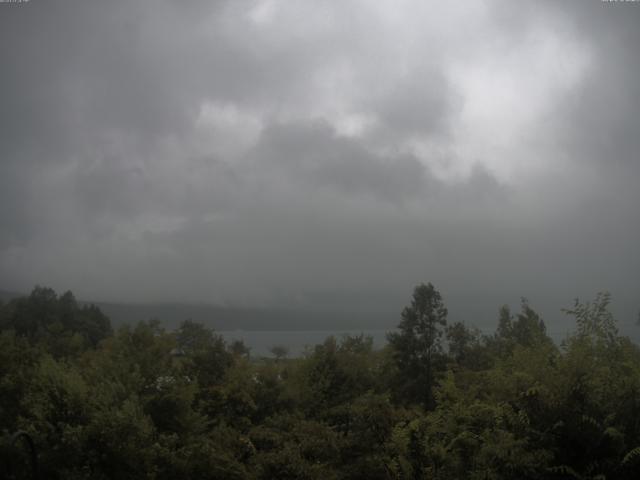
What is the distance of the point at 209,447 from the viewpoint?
1748 centimetres

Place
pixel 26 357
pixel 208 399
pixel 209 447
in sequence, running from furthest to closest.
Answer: pixel 208 399, pixel 26 357, pixel 209 447

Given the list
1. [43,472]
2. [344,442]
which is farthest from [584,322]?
[43,472]

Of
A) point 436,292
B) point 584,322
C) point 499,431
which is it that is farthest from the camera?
point 436,292

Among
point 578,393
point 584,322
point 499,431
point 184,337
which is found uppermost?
point 584,322

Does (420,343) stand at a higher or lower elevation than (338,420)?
higher

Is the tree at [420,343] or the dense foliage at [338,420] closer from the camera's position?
the dense foliage at [338,420]

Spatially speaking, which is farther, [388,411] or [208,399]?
[208,399]

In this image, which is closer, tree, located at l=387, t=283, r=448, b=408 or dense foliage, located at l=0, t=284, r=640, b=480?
dense foliage, located at l=0, t=284, r=640, b=480

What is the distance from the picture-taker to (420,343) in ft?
121

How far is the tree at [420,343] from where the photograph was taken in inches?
1410

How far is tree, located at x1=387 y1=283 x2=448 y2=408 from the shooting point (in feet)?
117

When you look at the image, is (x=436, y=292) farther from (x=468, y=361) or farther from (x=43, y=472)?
(x=43, y=472)

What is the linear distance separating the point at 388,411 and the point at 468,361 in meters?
26.0

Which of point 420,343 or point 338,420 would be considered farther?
point 420,343
